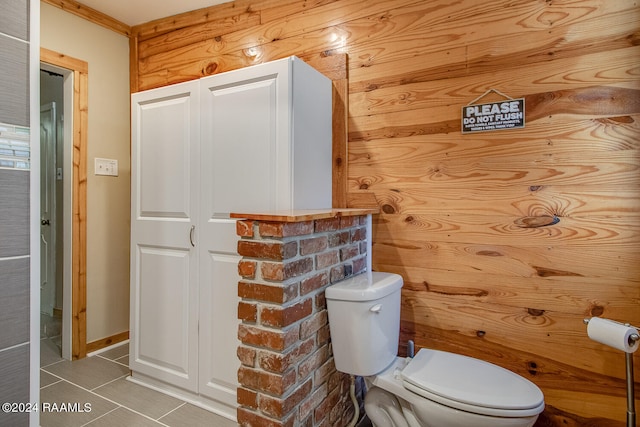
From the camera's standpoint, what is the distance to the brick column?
124 cm

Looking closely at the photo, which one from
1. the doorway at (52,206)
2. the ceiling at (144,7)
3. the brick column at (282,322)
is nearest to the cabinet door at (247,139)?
the brick column at (282,322)

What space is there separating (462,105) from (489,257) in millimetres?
733

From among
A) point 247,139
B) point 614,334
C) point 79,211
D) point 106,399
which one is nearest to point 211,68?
point 247,139

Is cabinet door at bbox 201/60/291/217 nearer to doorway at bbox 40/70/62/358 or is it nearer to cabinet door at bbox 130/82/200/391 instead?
cabinet door at bbox 130/82/200/391

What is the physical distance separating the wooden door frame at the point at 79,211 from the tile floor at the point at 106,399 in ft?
0.64

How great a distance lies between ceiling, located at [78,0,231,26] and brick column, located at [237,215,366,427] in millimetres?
1843

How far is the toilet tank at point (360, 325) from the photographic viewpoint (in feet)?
4.65

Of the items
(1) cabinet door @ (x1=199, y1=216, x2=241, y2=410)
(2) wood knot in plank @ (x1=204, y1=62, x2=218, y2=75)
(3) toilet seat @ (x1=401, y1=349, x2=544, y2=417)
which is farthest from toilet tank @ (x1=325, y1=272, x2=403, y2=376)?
(2) wood knot in plank @ (x1=204, y1=62, x2=218, y2=75)

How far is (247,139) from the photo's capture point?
1.73 metres

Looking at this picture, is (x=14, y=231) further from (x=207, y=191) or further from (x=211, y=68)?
(x=211, y=68)

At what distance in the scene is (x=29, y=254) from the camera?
1134mm

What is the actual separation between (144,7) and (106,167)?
3.72ft

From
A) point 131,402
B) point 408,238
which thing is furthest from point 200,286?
point 408,238

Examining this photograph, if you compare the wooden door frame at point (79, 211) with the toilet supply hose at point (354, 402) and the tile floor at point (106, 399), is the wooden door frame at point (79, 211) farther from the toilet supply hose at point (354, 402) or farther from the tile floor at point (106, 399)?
the toilet supply hose at point (354, 402)
